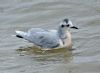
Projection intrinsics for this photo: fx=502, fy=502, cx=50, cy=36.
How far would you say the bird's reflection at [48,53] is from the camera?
10.5 m

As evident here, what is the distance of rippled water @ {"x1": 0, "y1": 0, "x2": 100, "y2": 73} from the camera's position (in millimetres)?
9875

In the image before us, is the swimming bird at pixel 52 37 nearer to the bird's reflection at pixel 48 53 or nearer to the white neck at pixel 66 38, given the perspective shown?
the white neck at pixel 66 38

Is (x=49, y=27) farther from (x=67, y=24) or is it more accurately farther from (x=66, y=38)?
(x=67, y=24)

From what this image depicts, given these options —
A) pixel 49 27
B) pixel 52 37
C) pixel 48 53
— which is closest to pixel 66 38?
pixel 52 37

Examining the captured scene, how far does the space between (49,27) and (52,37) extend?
5.22 ft

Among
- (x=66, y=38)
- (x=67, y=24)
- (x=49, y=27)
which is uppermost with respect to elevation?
(x=49, y=27)

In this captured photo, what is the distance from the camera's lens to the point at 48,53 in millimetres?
10992

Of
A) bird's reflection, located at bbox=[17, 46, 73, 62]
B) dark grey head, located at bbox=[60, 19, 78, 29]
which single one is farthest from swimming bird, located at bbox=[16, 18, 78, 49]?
bird's reflection, located at bbox=[17, 46, 73, 62]

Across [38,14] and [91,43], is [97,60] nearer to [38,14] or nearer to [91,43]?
[91,43]

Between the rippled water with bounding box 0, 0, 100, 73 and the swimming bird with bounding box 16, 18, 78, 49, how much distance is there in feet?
0.52

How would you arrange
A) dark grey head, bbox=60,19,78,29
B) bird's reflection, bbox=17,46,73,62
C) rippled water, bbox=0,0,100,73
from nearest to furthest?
rippled water, bbox=0,0,100,73
bird's reflection, bbox=17,46,73,62
dark grey head, bbox=60,19,78,29

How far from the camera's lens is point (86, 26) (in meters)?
12.5

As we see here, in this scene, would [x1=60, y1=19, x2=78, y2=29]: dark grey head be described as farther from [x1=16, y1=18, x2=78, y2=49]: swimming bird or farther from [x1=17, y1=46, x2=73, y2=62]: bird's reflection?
[x1=17, y1=46, x2=73, y2=62]: bird's reflection

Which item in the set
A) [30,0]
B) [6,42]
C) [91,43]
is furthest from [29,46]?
[30,0]
